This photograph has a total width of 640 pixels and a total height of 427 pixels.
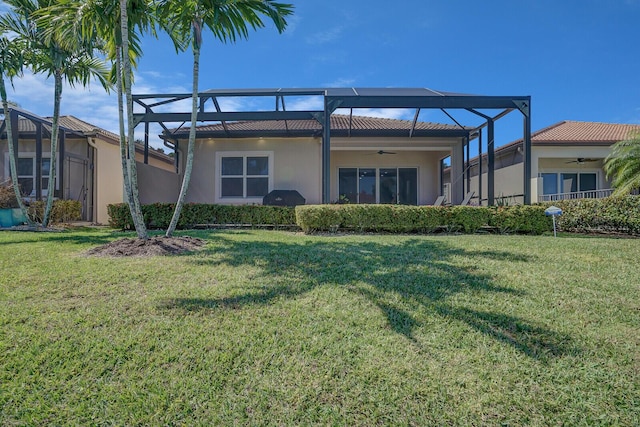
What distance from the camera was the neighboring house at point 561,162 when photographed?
15.0 meters

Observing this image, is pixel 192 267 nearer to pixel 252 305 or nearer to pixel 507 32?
pixel 252 305

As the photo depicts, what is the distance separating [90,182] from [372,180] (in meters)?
12.4

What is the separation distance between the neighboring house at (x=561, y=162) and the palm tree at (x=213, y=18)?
1080 cm

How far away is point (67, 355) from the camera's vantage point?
107 inches

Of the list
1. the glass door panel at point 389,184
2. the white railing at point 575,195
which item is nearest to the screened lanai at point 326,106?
the glass door panel at point 389,184

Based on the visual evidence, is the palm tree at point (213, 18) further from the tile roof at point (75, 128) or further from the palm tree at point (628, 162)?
the palm tree at point (628, 162)

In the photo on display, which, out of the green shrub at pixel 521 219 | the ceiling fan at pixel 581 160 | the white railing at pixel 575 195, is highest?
the ceiling fan at pixel 581 160

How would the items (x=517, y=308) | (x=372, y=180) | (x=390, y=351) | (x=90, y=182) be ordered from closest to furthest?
(x=390, y=351)
(x=517, y=308)
(x=90, y=182)
(x=372, y=180)

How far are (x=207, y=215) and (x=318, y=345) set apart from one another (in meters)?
8.64

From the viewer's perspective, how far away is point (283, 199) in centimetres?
1337

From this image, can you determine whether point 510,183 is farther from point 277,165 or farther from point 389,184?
point 277,165

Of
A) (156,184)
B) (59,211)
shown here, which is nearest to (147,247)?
(156,184)

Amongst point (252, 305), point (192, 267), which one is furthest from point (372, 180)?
point (252, 305)

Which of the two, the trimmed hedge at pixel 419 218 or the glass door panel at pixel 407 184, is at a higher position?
the glass door panel at pixel 407 184
